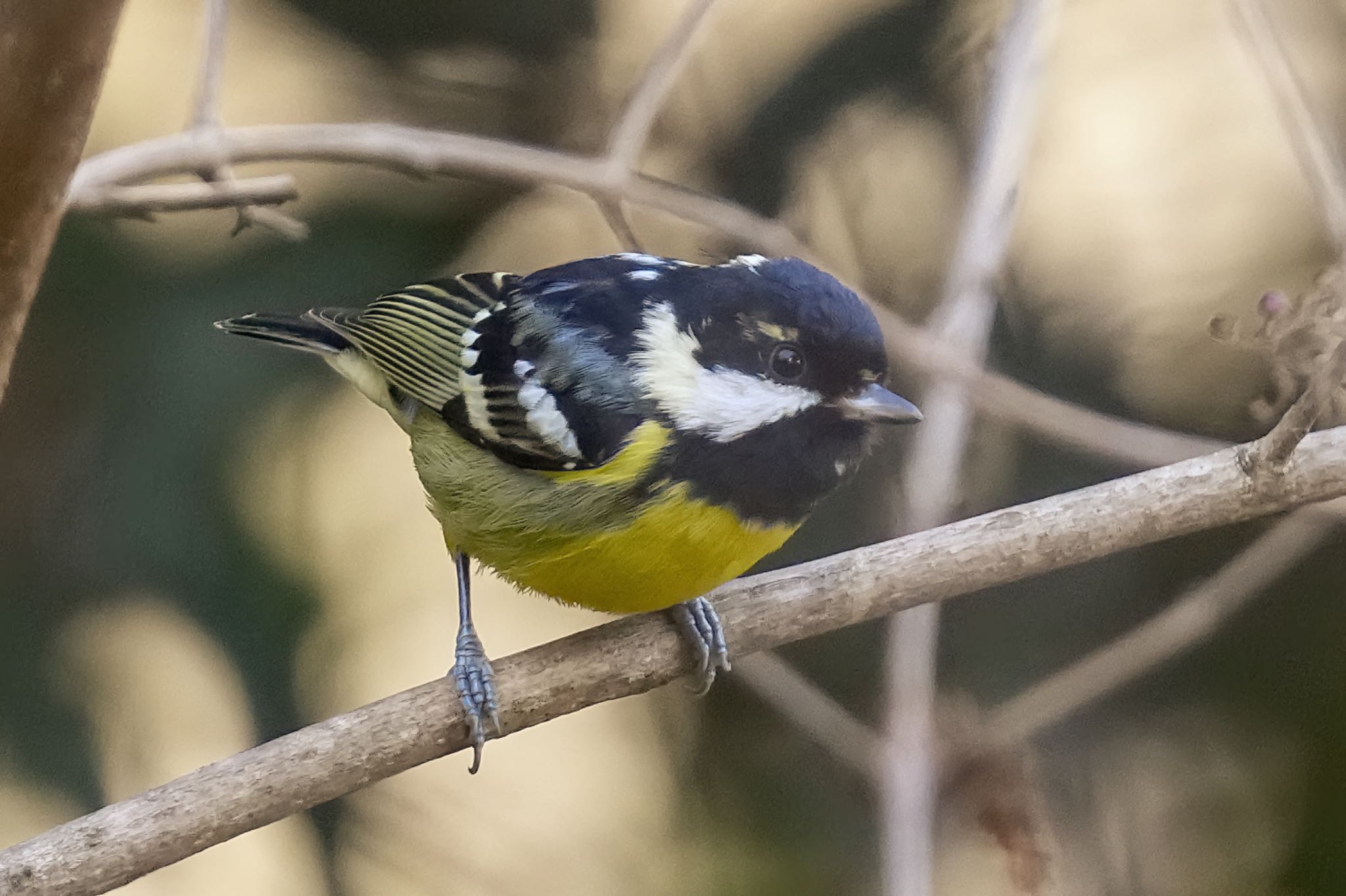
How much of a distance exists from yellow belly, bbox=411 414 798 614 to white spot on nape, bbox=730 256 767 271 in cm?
17

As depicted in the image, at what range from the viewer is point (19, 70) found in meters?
Answer: 0.83

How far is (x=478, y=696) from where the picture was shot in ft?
3.48

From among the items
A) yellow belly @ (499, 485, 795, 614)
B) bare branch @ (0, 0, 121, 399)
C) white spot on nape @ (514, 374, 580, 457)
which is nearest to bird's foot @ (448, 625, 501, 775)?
yellow belly @ (499, 485, 795, 614)

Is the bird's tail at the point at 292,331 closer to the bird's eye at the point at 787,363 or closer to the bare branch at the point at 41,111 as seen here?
the bare branch at the point at 41,111

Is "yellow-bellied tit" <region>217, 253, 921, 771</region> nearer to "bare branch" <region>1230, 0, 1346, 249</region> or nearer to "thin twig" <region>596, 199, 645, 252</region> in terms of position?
"thin twig" <region>596, 199, 645, 252</region>

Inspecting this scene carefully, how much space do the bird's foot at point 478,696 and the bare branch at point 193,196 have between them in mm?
576

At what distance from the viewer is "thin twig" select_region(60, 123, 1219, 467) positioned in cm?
137

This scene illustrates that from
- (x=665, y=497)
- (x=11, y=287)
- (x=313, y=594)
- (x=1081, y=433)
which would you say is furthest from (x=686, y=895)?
(x=11, y=287)

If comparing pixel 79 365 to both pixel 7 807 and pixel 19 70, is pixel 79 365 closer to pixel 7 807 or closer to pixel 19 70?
pixel 7 807

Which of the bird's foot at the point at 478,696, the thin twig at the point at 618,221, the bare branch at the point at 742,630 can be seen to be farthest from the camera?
the thin twig at the point at 618,221

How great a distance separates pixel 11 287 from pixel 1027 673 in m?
1.38

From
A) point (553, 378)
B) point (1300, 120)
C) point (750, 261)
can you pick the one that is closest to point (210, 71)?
point (553, 378)

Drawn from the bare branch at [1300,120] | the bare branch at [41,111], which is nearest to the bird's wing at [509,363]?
the bare branch at [41,111]

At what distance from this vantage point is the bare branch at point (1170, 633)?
1.55 metres
